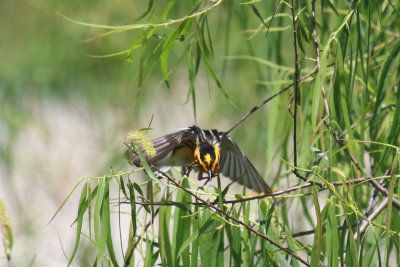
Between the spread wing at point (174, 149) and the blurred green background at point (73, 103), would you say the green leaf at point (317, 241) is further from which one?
the blurred green background at point (73, 103)

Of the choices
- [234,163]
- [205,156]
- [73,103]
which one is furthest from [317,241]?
[73,103]

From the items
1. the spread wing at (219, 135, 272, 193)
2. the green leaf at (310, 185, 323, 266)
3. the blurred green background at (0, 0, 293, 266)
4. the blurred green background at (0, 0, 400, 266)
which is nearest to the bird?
the spread wing at (219, 135, 272, 193)

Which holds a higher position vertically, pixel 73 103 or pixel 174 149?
pixel 73 103

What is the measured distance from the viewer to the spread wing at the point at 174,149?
1.17 m

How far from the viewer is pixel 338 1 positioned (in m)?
1.32

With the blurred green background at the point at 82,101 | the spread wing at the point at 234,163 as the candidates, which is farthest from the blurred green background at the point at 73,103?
the spread wing at the point at 234,163

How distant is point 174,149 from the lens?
126cm

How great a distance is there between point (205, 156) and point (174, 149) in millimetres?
129

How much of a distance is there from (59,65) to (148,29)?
8.04 feet

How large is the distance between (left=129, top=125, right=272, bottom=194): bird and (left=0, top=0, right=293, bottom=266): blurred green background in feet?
4.16

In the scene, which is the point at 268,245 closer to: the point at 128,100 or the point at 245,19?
the point at 245,19

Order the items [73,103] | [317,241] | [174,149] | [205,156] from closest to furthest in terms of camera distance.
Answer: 1. [317,241]
2. [205,156]
3. [174,149]
4. [73,103]

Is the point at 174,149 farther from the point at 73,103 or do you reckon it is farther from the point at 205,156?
the point at 73,103

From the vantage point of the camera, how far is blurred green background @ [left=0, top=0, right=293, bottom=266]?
114 inches
